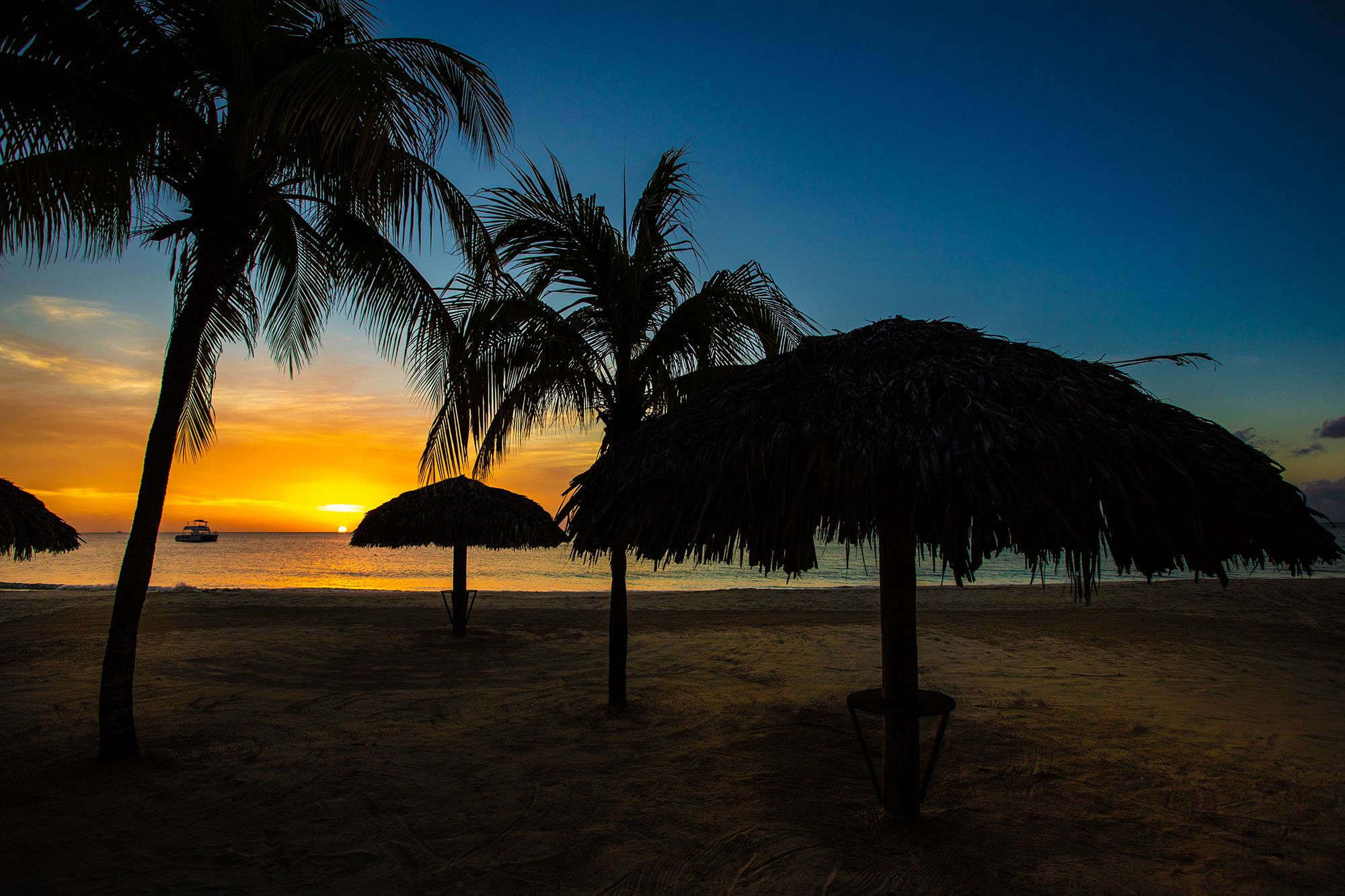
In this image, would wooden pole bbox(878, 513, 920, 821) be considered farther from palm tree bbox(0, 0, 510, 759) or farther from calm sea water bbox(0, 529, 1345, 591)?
calm sea water bbox(0, 529, 1345, 591)

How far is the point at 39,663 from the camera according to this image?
7.94 m

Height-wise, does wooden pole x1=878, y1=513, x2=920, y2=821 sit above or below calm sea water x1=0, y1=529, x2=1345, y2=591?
above

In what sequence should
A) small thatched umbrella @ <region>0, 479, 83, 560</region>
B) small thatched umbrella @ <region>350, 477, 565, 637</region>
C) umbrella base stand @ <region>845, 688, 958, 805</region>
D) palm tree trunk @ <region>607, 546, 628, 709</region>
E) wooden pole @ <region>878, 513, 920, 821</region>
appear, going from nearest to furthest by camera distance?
umbrella base stand @ <region>845, 688, 958, 805</region>, wooden pole @ <region>878, 513, 920, 821</region>, palm tree trunk @ <region>607, 546, 628, 709</region>, small thatched umbrella @ <region>0, 479, 83, 560</region>, small thatched umbrella @ <region>350, 477, 565, 637</region>

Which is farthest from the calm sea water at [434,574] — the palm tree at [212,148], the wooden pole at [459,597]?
the palm tree at [212,148]

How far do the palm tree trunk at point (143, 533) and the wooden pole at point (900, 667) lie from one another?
4.70 meters

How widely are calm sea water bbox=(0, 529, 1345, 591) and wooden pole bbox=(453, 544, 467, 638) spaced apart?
37.1 ft

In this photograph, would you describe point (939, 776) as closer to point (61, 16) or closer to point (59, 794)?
point (59, 794)

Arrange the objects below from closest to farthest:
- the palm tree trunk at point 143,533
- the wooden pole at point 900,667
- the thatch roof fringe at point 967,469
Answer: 1. the thatch roof fringe at point 967,469
2. the wooden pole at point 900,667
3. the palm tree trunk at point 143,533

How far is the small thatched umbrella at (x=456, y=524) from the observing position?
10.6m

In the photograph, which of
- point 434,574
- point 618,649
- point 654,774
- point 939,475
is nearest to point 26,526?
point 618,649

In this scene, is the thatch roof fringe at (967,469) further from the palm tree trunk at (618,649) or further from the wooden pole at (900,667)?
the palm tree trunk at (618,649)

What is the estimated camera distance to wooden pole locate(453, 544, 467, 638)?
10562mm

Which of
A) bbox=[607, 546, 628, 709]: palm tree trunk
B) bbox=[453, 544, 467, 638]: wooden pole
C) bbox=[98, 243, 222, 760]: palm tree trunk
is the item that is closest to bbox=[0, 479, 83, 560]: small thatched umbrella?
bbox=[453, 544, 467, 638]: wooden pole

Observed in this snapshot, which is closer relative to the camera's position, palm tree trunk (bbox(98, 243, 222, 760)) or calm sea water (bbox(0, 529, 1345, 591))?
palm tree trunk (bbox(98, 243, 222, 760))
